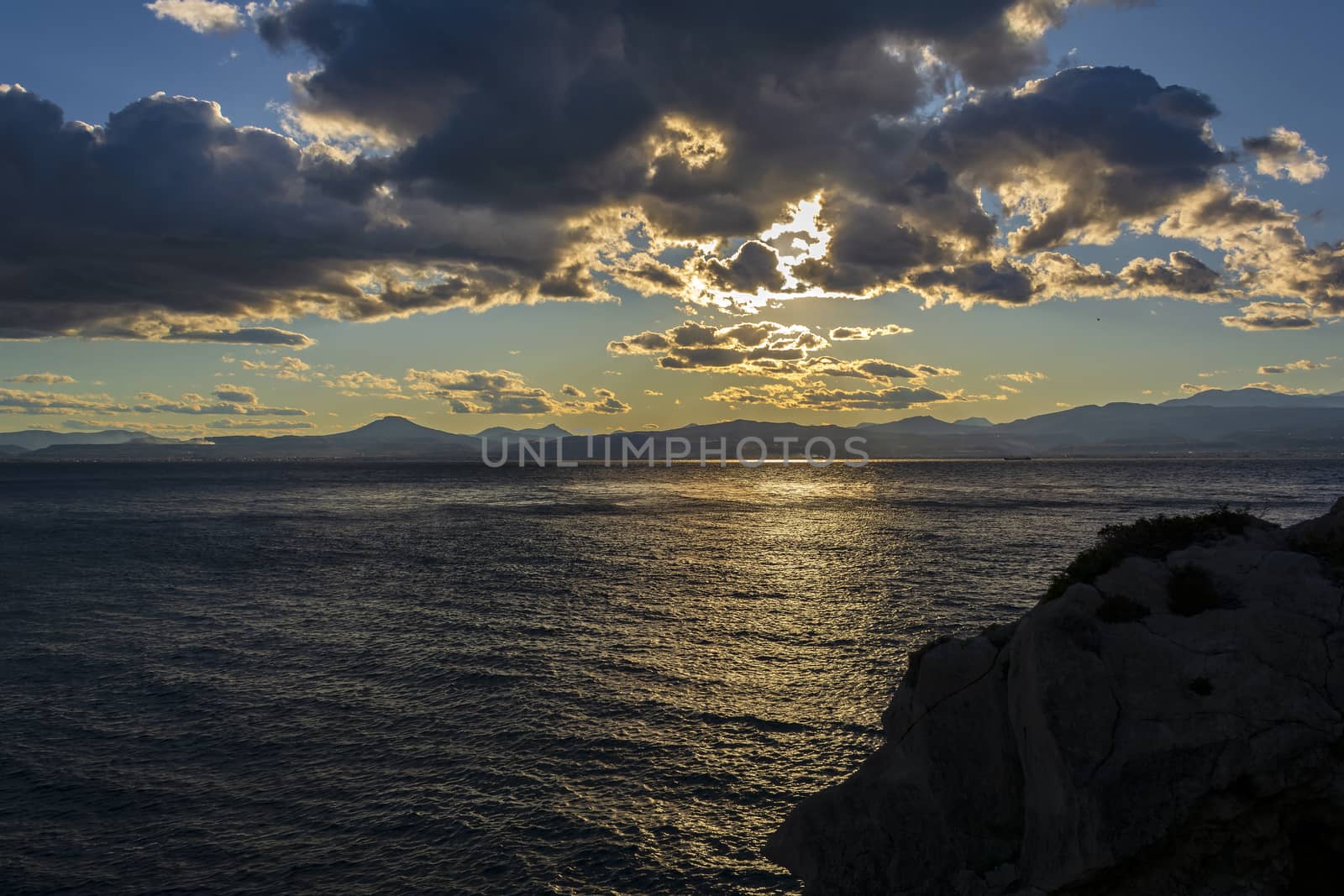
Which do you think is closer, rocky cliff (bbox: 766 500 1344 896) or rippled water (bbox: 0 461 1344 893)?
rocky cliff (bbox: 766 500 1344 896)

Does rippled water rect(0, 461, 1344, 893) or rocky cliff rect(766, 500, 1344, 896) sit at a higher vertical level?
rocky cliff rect(766, 500, 1344, 896)

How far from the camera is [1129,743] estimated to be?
12.7m

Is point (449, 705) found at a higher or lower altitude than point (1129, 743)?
lower

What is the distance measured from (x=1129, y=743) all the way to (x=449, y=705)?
2399 centimetres

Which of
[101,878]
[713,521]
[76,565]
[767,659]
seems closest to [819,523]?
[713,521]

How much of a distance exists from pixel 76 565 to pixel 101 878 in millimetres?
60674

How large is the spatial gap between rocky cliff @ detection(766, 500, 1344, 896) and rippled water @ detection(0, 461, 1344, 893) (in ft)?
13.7

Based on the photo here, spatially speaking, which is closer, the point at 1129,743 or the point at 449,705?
the point at 1129,743

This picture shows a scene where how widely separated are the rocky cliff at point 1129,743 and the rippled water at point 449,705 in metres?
4.17

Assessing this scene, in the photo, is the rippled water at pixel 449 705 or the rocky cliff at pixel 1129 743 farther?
the rippled water at pixel 449 705

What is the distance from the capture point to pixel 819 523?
325ft

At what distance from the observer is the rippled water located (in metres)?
18.9

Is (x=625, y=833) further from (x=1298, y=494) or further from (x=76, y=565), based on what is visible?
(x=1298, y=494)

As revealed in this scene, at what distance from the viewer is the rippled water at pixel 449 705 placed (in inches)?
742
